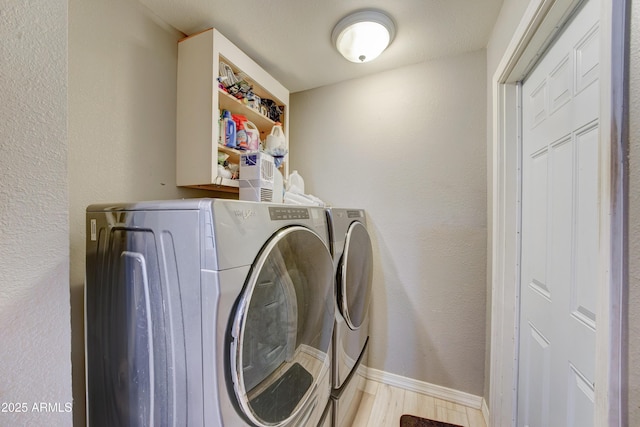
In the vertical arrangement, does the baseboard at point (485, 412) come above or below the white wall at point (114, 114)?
below

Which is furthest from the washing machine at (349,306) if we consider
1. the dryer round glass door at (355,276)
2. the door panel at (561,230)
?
the door panel at (561,230)

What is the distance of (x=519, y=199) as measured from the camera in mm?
1241

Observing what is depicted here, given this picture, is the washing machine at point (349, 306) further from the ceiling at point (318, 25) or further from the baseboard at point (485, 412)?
the ceiling at point (318, 25)

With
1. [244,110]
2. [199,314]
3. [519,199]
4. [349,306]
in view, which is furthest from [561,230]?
[244,110]

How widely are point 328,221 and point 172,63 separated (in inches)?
50.7

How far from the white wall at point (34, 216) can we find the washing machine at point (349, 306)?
0.90 metres

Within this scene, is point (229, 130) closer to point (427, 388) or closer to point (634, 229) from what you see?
point (634, 229)

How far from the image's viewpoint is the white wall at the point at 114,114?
3.22 feet

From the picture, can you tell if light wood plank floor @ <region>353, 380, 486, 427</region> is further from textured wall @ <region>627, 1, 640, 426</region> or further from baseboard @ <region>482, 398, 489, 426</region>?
textured wall @ <region>627, 1, 640, 426</region>

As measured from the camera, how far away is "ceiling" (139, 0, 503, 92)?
121cm

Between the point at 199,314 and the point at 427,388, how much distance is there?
1839 mm

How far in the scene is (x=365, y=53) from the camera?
145cm

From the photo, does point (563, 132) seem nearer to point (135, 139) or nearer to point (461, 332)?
point (461, 332)

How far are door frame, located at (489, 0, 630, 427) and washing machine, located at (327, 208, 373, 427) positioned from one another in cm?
72
